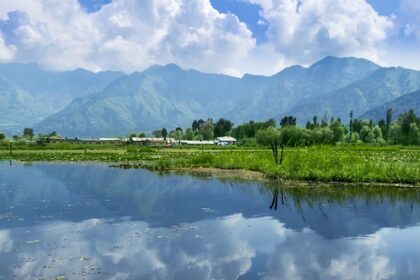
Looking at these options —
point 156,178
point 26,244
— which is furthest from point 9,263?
point 156,178

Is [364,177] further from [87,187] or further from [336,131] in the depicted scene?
[336,131]

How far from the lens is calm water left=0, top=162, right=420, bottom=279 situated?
16.5 metres

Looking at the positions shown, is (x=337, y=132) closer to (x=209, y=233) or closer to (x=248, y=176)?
(x=248, y=176)

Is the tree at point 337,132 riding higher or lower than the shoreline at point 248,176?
higher

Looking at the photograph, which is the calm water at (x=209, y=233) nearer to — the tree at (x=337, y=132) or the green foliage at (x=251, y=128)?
the tree at (x=337, y=132)

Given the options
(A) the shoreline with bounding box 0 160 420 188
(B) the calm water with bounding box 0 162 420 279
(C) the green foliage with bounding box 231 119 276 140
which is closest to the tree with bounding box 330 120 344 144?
(C) the green foliage with bounding box 231 119 276 140

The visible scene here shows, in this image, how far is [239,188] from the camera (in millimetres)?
36844

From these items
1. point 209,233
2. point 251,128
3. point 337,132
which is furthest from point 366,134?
point 209,233

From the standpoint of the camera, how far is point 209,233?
21.7 meters

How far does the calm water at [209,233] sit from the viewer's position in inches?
648

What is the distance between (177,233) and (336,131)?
133m

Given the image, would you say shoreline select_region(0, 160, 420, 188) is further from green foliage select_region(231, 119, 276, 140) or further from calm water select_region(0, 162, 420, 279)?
green foliage select_region(231, 119, 276, 140)

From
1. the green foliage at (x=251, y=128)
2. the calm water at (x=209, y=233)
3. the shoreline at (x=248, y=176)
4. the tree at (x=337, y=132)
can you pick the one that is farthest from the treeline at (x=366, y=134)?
the calm water at (x=209, y=233)

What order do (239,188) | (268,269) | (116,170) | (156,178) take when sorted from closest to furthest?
(268,269), (239,188), (156,178), (116,170)
